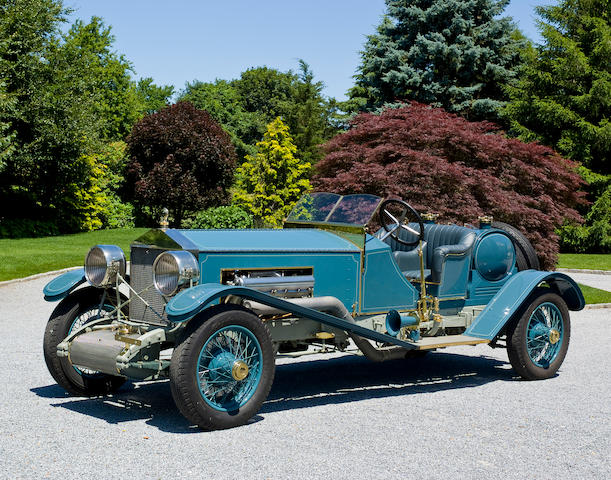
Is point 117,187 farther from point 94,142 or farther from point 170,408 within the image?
point 170,408

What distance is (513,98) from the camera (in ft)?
94.6

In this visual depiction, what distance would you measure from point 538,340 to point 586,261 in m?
18.5

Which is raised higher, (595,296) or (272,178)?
(272,178)

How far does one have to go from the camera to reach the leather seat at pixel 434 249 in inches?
288

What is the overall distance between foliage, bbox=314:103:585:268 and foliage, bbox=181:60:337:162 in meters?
4.53

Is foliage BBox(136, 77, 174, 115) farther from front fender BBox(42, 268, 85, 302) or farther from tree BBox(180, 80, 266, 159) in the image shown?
front fender BBox(42, 268, 85, 302)

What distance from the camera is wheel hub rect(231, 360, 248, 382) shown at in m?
5.29

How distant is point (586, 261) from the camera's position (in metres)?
24.5

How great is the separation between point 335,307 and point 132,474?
7.89 ft

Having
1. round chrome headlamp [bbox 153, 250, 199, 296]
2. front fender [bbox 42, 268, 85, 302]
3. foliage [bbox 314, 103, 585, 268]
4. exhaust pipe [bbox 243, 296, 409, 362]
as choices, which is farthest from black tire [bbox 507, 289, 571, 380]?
foliage [bbox 314, 103, 585, 268]

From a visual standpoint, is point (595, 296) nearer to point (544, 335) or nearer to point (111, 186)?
→ point (544, 335)

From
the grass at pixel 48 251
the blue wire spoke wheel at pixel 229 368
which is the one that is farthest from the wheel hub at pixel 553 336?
the grass at pixel 48 251

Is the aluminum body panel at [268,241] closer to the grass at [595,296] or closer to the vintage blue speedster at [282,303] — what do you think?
the vintage blue speedster at [282,303]

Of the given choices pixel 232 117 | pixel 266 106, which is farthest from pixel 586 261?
pixel 266 106
